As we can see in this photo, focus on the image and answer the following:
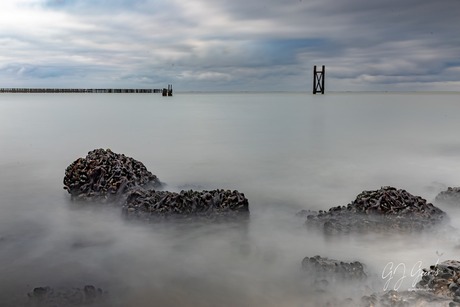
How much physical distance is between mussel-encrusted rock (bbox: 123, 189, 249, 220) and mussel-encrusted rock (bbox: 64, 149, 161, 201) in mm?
775

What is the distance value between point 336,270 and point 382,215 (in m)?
2.04

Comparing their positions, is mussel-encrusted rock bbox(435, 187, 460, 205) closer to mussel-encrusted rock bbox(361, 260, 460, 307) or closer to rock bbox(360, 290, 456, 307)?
mussel-encrusted rock bbox(361, 260, 460, 307)

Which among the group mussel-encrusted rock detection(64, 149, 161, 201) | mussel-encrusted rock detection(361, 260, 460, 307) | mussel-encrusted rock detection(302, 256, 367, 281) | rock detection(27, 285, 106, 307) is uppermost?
A: mussel-encrusted rock detection(64, 149, 161, 201)

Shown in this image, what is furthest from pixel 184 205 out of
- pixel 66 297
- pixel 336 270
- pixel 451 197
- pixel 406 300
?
pixel 451 197

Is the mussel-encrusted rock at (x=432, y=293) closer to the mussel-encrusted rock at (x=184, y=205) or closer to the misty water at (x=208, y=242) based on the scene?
the misty water at (x=208, y=242)

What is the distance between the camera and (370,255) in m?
5.18

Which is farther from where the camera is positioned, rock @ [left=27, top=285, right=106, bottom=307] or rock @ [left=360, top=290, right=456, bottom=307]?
rock @ [left=27, top=285, right=106, bottom=307]

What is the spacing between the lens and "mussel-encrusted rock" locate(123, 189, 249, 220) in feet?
20.9

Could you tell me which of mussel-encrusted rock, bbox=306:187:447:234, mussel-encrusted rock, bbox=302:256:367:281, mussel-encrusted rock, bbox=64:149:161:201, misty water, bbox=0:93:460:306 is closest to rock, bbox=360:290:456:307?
misty water, bbox=0:93:460:306

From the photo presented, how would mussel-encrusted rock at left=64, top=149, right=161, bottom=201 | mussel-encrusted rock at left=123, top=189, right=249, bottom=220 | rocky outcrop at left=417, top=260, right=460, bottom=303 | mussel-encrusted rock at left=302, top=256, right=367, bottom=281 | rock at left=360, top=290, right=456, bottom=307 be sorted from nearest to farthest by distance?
rock at left=360, top=290, right=456, bottom=307 → rocky outcrop at left=417, top=260, right=460, bottom=303 → mussel-encrusted rock at left=302, top=256, right=367, bottom=281 → mussel-encrusted rock at left=123, top=189, right=249, bottom=220 → mussel-encrusted rock at left=64, top=149, right=161, bottom=201

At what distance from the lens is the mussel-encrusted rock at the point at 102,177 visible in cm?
737

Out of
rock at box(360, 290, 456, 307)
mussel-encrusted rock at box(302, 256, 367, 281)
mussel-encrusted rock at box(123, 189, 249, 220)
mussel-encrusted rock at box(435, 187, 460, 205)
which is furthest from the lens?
mussel-encrusted rock at box(435, 187, 460, 205)

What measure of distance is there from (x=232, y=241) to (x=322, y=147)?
1227 centimetres

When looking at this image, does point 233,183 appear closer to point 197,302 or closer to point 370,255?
point 370,255
